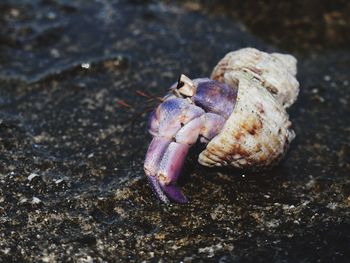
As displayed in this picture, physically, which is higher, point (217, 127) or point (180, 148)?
point (217, 127)

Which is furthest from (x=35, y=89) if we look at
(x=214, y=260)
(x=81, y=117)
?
(x=214, y=260)

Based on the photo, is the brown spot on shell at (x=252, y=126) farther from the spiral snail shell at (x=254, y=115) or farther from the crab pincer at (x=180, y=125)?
the crab pincer at (x=180, y=125)

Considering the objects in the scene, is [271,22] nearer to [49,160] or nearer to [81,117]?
[81,117]

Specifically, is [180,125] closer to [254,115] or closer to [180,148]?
[180,148]

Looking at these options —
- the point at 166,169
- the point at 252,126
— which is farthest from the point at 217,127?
the point at 166,169

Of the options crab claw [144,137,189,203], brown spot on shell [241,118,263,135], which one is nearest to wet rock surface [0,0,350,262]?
crab claw [144,137,189,203]

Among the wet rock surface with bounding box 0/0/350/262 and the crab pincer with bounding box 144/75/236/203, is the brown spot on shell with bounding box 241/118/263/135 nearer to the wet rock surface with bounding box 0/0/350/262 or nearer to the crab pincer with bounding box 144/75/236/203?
the crab pincer with bounding box 144/75/236/203

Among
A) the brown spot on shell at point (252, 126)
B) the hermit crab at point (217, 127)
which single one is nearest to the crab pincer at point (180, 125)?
the hermit crab at point (217, 127)
